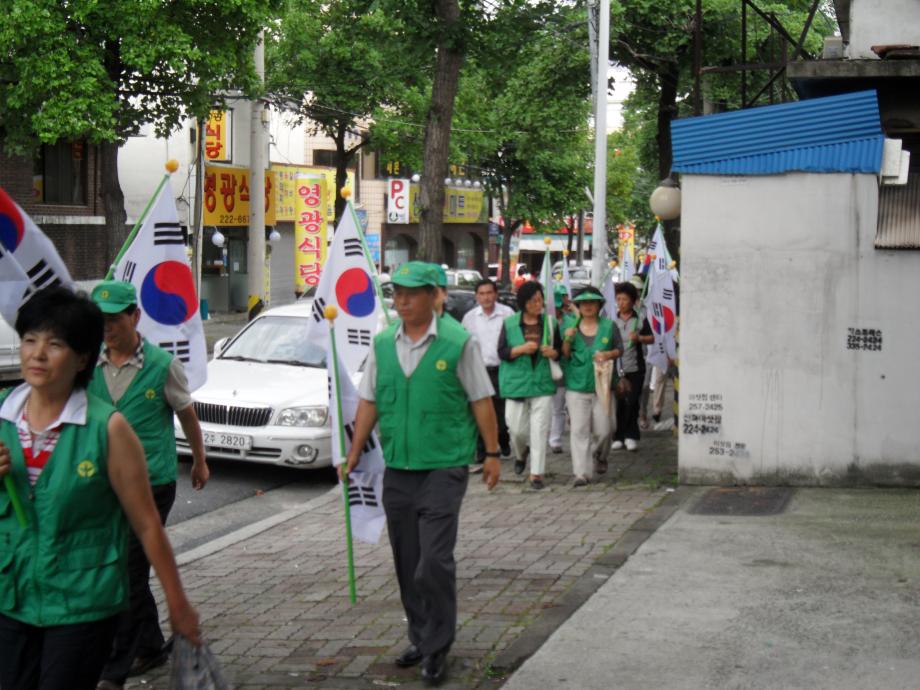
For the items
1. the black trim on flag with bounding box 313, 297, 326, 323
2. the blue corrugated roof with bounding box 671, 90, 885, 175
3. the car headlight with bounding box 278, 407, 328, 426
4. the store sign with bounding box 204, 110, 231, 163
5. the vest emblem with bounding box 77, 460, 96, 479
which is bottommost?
the car headlight with bounding box 278, 407, 328, 426

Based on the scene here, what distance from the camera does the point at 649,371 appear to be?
58.0 feet

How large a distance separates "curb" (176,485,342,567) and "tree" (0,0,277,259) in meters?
14.4

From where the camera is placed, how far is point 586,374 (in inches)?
462

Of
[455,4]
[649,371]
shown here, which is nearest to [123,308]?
[455,4]

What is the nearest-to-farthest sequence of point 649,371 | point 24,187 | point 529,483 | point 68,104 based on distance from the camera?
point 529,483
point 649,371
point 68,104
point 24,187

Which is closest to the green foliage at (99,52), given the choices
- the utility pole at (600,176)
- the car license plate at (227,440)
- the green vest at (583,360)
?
the utility pole at (600,176)

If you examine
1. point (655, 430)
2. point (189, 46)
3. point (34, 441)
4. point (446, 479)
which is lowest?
point (655, 430)

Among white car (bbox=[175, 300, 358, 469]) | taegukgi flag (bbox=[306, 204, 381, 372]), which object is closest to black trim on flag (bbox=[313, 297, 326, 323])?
taegukgi flag (bbox=[306, 204, 381, 372])

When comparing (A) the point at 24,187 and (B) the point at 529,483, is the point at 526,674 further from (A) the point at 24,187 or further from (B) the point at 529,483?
(A) the point at 24,187

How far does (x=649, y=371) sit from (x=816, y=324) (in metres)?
6.90

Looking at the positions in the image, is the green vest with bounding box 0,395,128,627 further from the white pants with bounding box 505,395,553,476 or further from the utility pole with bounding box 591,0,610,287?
the utility pole with bounding box 591,0,610,287

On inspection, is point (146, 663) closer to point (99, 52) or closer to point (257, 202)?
point (99, 52)

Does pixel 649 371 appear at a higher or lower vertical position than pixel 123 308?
lower

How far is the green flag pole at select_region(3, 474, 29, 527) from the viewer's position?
150 inches
